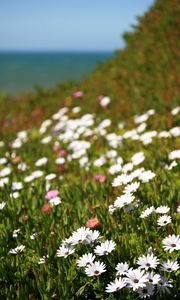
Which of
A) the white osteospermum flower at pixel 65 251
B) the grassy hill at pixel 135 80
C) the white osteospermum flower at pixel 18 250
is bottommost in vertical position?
the white osteospermum flower at pixel 65 251

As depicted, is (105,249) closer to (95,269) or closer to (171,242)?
(95,269)

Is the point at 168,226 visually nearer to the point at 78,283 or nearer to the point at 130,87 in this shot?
the point at 78,283

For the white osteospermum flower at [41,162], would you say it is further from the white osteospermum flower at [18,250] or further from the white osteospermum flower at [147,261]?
the white osteospermum flower at [147,261]

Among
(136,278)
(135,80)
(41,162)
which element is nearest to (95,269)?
(136,278)

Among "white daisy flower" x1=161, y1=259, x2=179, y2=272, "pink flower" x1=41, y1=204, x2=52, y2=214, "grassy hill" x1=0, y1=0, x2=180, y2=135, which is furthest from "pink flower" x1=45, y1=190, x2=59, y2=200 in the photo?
"grassy hill" x1=0, y1=0, x2=180, y2=135

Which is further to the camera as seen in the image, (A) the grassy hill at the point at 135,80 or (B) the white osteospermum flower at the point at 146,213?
(A) the grassy hill at the point at 135,80

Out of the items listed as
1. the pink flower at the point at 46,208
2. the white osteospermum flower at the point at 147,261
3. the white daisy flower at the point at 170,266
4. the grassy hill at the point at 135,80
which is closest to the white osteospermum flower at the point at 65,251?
the white osteospermum flower at the point at 147,261

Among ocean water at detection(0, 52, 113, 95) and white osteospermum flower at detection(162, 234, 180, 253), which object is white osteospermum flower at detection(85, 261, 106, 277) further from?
ocean water at detection(0, 52, 113, 95)

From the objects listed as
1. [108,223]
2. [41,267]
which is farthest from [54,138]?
[41,267]
